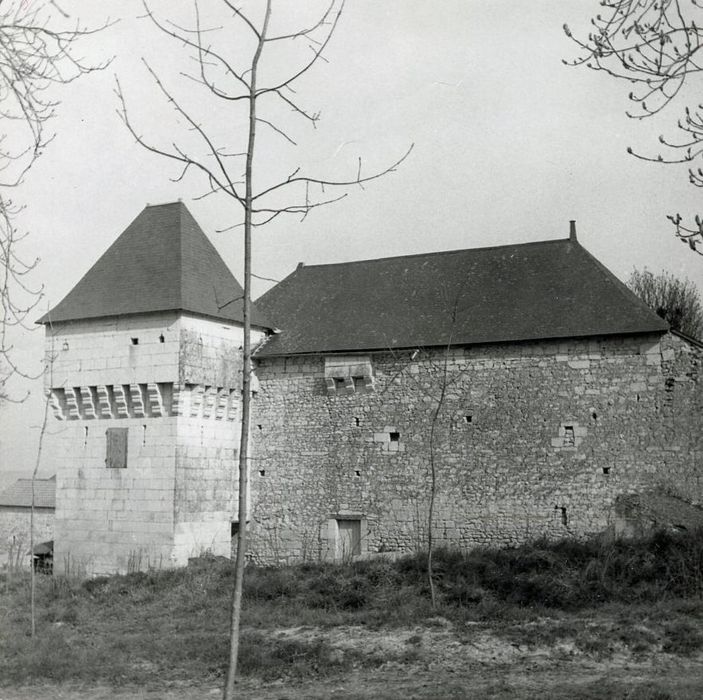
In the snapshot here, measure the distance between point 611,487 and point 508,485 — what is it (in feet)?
6.51

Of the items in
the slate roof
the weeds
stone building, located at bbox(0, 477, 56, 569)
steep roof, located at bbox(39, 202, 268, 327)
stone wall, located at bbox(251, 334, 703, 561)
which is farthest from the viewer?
the slate roof

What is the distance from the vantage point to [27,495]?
29188 millimetres

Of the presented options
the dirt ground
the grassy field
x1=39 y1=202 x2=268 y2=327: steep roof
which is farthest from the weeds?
x1=39 y1=202 x2=268 y2=327: steep roof

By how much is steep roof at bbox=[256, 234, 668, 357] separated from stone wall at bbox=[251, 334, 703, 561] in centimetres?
35

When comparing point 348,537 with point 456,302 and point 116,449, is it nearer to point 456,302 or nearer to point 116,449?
point 116,449

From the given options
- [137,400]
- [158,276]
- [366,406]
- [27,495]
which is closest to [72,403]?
[137,400]

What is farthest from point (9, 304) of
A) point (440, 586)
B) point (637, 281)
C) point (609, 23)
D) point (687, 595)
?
point (637, 281)

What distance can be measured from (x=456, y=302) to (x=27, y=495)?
19.5m

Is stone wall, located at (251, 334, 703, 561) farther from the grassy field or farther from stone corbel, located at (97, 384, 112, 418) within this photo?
stone corbel, located at (97, 384, 112, 418)

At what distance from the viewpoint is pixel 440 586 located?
516 inches

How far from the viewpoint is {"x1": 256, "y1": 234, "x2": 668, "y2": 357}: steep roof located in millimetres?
17078

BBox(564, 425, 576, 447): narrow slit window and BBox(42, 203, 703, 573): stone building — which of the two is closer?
BBox(42, 203, 703, 573): stone building

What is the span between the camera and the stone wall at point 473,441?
16.0 m

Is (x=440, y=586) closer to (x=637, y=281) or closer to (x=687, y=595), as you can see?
(x=687, y=595)
